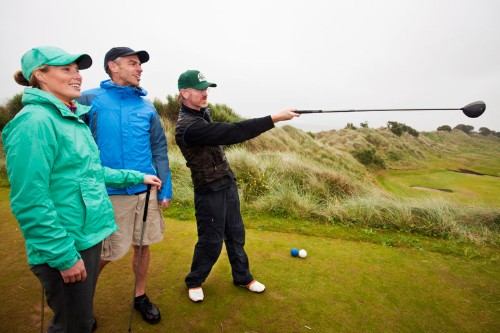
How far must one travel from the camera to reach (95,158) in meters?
1.86

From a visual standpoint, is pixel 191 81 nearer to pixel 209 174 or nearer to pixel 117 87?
pixel 117 87

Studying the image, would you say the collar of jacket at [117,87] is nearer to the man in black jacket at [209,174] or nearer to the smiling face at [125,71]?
the smiling face at [125,71]

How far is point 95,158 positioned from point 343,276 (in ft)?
9.76

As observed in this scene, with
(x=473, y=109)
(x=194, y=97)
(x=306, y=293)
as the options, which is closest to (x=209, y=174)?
(x=194, y=97)

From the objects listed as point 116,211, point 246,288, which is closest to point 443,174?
point 246,288

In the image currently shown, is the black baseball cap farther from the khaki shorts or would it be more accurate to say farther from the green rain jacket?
the khaki shorts

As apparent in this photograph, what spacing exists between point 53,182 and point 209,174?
1.40 metres

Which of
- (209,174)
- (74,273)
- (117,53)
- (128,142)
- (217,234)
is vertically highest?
(117,53)

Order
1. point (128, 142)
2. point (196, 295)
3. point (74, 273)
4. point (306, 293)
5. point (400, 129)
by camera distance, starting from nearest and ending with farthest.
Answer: point (74, 273) < point (128, 142) < point (196, 295) < point (306, 293) < point (400, 129)

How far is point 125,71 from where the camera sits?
2.54m

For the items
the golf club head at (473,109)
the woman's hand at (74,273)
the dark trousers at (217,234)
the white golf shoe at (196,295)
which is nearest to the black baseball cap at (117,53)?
the dark trousers at (217,234)

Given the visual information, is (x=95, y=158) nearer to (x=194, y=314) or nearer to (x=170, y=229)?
(x=194, y=314)

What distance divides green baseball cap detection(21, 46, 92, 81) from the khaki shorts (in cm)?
122

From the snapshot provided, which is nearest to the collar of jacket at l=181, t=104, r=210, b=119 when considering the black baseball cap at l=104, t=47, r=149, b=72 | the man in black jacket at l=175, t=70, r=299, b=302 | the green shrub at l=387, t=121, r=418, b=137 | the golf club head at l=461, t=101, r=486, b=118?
the man in black jacket at l=175, t=70, r=299, b=302
